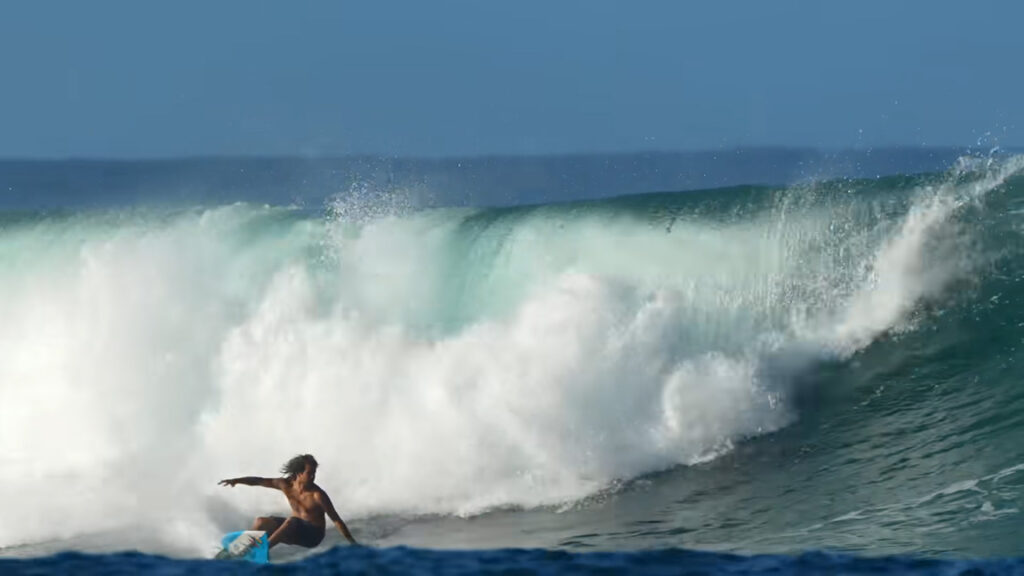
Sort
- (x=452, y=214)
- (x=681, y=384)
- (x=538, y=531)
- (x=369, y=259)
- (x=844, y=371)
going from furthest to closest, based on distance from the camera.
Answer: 1. (x=452, y=214)
2. (x=369, y=259)
3. (x=844, y=371)
4. (x=681, y=384)
5. (x=538, y=531)

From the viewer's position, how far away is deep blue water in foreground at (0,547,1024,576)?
773 centimetres

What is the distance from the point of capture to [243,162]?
1192 inches

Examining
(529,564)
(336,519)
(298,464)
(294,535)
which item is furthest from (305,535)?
(529,564)

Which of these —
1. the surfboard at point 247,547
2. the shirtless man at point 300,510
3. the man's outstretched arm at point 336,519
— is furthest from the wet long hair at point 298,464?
the surfboard at point 247,547

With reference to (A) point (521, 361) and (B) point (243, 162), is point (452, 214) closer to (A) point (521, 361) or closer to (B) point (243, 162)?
(A) point (521, 361)

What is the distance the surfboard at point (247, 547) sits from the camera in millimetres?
8664

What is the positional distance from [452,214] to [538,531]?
6426 mm

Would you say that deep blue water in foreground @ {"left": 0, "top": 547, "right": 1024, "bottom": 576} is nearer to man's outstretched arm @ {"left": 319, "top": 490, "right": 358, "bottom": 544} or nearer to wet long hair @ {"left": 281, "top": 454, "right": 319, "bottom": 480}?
man's outstretched arm @ {"left": 319, "top": 490, "right": 358, "bottom": 544}

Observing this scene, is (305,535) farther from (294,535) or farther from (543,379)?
(543,379)

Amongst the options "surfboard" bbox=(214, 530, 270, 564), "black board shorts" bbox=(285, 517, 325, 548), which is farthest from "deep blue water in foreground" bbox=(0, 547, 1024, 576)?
"black board shorts" bbox=(285, 517, 325, 548)

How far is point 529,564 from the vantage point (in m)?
8.03

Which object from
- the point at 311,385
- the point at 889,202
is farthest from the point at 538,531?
the point at 889,202

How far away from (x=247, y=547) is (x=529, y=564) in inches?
73.3

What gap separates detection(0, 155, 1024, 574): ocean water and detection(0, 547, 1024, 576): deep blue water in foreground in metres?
0.04
